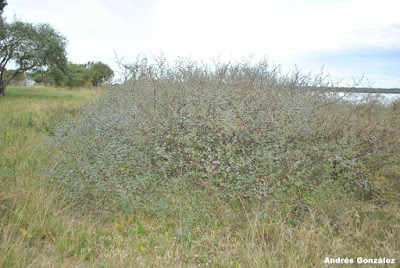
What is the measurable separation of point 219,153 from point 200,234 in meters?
1.03

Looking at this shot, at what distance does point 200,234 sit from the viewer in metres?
2.65

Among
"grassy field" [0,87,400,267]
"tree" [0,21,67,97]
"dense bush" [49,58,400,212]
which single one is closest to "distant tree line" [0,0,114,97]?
"tree" [0,21,67,97]

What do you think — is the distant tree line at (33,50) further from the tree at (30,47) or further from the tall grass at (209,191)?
the tall grass at (209,191)

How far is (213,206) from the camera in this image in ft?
9.98

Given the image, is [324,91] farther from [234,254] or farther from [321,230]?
[234,254]

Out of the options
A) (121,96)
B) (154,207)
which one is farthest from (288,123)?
(121,96)

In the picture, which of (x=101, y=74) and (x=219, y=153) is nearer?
(x=219, y=153)

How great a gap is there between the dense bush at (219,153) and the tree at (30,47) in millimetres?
13345

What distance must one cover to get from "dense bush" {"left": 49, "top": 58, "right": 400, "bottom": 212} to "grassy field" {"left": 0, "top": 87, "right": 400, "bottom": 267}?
21 cm

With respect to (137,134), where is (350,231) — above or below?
below

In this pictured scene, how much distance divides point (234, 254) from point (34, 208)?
2.31 m

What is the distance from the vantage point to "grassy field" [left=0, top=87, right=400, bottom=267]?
2.27 m

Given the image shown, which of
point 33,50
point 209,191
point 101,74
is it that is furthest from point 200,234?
point 33,50

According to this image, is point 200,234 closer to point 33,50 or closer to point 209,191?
point 209,191
